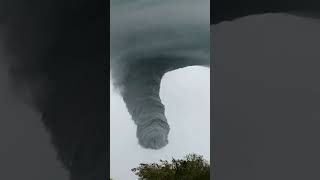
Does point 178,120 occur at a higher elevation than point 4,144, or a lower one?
higher

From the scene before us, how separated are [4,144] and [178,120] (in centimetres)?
390

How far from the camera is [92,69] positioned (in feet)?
9.91

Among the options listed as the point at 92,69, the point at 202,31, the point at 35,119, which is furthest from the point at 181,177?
the point at 202,31

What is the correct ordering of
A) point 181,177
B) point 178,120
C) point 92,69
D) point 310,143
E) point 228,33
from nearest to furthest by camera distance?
point 310,143, point 228,33, point 92,69, point 181,177, point 178,120

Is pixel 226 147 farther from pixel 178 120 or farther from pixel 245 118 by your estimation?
pixel 178 120

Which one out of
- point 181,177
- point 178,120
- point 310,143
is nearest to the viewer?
point 310,143

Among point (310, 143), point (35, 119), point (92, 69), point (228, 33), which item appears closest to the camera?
point (310, 143)

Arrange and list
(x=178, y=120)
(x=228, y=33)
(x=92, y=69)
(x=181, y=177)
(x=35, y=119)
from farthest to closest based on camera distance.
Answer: (x=178, y=120)
(x=181, y=177)
(x=92, y=69)
(x=35, y=119)
(x=228, y=33)

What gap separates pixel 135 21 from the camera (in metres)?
6.58

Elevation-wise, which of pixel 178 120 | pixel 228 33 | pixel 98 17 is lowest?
pixel 228 33

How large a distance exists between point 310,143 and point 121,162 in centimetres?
427

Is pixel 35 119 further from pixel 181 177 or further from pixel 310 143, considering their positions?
pixel 181 177

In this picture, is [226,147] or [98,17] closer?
[226,147]

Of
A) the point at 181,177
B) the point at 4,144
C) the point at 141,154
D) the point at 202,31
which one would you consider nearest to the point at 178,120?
the point at 141,154
